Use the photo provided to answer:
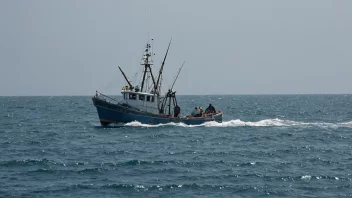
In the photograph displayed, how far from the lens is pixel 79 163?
29547 millimetres

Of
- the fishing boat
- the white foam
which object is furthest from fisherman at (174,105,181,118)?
the white foam

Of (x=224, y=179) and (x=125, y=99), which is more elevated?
(x=125, y=99)

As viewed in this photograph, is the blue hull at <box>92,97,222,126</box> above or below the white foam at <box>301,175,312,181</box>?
above

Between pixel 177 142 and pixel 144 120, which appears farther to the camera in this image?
pixel 144 120

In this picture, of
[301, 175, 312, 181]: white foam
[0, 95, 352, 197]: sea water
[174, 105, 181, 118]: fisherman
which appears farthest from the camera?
[174, 105, 181, 118]: fisherman

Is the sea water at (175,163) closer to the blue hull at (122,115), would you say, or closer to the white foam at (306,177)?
the white foam at (306,177)

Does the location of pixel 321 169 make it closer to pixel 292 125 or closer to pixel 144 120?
pixel 144 120

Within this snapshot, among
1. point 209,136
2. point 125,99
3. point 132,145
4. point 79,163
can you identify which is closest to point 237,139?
point 209,136

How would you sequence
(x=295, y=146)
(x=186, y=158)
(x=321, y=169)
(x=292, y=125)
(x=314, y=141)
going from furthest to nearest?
(x=292, y=125), (x=314, y=141), (x=295, y=146), (x=186, y=158), (x=321, y=169)

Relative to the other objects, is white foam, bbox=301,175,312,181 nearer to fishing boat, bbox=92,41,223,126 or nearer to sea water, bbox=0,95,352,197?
sea water, bbox=0,95,352,197

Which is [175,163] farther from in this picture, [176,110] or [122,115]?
[176,110]

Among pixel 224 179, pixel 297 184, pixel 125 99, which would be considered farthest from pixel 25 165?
pixel 125 99

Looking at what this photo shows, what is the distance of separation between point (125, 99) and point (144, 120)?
2.62 m

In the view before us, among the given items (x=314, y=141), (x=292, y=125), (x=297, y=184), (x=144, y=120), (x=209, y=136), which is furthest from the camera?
(x=292, y=125)
